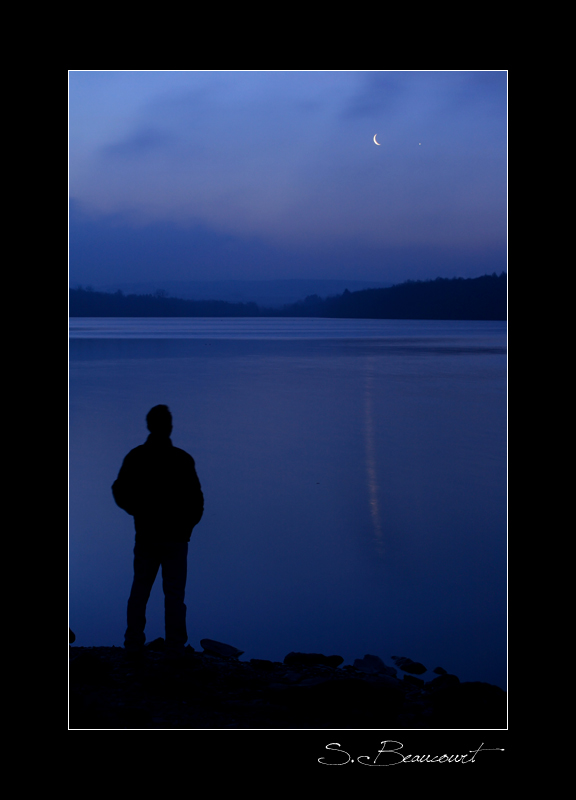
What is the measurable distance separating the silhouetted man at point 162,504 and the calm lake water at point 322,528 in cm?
96

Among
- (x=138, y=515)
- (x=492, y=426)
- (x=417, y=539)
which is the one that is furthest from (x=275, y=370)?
(x=138, y=515)

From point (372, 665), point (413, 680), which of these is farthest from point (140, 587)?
point (413, 680)

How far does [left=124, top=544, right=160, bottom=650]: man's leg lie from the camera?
130 inches

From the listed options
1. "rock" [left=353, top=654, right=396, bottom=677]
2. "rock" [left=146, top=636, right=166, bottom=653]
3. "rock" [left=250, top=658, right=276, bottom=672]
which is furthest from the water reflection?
"rock" [left=146, top=636, right=166, bottom=653]

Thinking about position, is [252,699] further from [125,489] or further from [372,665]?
[125,489]

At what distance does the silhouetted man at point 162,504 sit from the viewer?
3.20 metres

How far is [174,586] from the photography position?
329cm

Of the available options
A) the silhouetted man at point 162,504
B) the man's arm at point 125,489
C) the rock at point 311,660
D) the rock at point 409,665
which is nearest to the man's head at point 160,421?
the silhouetted man at point 162,504
